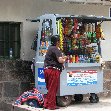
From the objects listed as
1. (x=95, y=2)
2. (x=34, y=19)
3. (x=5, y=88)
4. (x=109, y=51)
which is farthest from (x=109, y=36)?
(x=5, y=88)

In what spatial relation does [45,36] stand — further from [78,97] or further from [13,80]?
[78,97]

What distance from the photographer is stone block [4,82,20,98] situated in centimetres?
1218

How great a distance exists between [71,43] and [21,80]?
6.57 feet

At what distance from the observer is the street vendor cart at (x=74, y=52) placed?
36.5ft

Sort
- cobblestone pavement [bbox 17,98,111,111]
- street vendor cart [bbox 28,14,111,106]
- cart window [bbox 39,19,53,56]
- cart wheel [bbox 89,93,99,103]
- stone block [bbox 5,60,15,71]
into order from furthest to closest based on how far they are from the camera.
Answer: stone block [bbox 5,60,15,71], cart wheel [bbox 89,93,99,103], cart window [bbox 39,19,53,56], street vendor cart [bbox 28,14,111,106], cobblestone pavement [bbox 17,98,111,111]

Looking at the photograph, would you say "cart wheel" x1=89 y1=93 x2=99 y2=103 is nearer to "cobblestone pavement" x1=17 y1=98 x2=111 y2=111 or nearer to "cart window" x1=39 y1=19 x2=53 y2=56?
"cobblestone pavement" x1=17 y1=98 x2=111 y2=111

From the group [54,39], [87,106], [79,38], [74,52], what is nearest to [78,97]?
[87,106]

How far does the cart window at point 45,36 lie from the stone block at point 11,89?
1.37m

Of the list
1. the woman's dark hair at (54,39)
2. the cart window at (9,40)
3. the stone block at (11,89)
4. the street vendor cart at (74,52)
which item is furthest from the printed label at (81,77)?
the cart window at (9,40)

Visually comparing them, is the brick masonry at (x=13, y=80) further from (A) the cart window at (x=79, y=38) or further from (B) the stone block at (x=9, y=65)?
(A) the cart window at (x=79, y=38)

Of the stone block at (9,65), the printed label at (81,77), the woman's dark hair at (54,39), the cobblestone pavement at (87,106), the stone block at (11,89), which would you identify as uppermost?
the woman's dark hair at (54,39)

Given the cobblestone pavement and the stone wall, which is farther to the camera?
the stone wall

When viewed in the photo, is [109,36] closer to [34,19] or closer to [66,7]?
[66,7]

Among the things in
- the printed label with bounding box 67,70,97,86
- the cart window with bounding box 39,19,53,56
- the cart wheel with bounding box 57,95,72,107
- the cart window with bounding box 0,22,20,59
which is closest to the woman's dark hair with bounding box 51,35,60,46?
the cart window with bounding box 39,19,53,56
